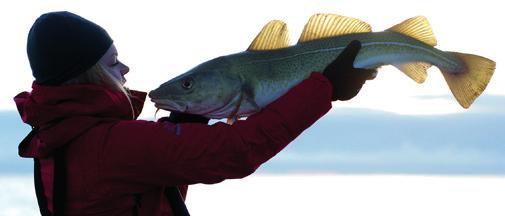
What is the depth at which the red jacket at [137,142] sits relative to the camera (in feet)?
12.0

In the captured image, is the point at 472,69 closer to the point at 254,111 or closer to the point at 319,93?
the point at 319,93

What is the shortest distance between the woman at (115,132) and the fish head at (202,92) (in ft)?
0.51

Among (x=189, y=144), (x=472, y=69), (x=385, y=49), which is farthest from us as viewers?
(x=472, y=69)

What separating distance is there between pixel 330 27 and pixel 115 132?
5.17 feet

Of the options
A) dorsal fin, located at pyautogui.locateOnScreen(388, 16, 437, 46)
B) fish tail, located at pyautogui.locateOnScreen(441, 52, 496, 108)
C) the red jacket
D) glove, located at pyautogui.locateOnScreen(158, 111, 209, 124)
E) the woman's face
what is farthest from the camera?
glove, located at pyautogui.locateOnScreen(158, 111, 209, 124)

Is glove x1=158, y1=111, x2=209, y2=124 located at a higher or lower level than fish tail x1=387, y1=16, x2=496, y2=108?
lower

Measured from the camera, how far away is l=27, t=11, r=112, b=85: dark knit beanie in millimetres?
4109

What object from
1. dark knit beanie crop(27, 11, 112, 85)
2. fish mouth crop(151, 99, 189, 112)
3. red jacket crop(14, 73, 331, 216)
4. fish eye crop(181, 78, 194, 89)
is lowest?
red jacket crop(14, 73, 331, 216)

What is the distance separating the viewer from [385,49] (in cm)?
420

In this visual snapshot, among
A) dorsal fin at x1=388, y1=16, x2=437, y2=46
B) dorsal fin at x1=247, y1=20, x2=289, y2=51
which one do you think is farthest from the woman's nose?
dorsal fin at x1=388, y1=16, x2=437, y2=46

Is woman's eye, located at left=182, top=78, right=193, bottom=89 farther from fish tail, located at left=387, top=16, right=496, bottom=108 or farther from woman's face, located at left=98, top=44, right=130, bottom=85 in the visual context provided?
fish tail, located at left=387, top=16, right=496, bottom=108

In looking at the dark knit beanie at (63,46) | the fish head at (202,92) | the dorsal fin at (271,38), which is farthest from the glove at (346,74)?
the dark knit beanie at (63,46)

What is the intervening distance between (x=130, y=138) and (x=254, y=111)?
0.80 m

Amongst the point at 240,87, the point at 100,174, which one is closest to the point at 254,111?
→ the point at 240,87
